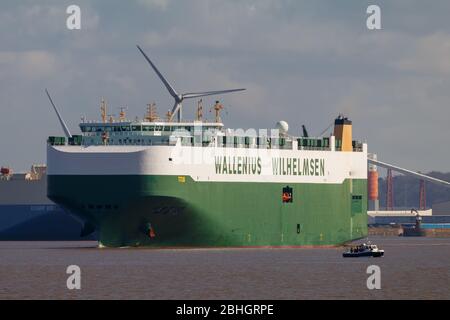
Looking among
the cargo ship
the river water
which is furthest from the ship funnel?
the river water

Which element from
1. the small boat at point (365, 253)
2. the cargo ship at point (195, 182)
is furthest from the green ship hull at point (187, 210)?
the small boat at point (365, 253)

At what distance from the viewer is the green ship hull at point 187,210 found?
5423 inches

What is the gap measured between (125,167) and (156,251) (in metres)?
8.59

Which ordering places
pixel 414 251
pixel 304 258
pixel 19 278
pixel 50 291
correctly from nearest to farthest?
pixel 50 291 → pixel 19 278 → pixel 304 258 → pixel 414 251

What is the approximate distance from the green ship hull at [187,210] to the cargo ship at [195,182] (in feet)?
0.30

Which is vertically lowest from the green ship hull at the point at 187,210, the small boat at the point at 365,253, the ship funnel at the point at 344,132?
the small boat at the point at 365,253

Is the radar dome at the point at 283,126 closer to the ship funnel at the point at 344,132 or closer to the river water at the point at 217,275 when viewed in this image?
the ship funnel at the point at 344,132

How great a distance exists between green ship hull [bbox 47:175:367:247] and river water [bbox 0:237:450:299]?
1757 mm

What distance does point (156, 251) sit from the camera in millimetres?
140000

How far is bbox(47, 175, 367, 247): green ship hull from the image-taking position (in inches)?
5423

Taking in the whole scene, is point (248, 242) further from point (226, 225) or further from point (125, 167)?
point (125, 167)

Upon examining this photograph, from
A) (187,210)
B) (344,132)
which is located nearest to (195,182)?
(187,210)

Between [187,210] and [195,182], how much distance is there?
8.81 ft
